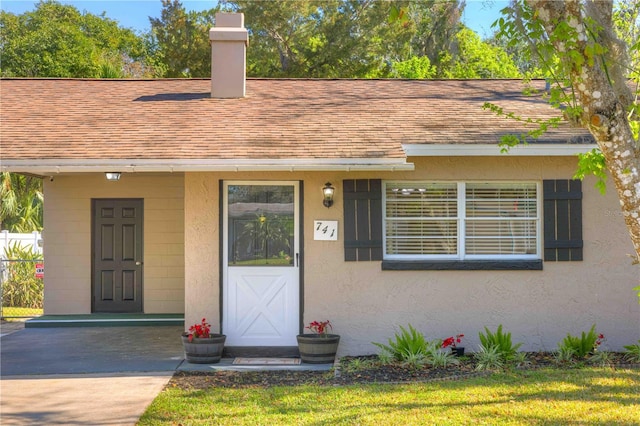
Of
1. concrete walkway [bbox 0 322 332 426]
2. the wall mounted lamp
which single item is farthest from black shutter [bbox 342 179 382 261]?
concrete walkway [bbox 0 322 332 426]

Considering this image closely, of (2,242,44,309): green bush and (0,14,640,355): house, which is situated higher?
(0,14,640,355): house

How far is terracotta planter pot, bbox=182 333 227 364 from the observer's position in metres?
9.05

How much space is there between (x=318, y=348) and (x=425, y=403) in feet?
7.33

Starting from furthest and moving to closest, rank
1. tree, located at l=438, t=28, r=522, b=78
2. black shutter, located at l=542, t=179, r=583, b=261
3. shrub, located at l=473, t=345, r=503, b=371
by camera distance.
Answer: tree, located at l=438, t=28, r=522, b=78
black shutter, located at l=542, t=179, r=583, b=261
shrub, located at l=473, t=345, r=503, b=371

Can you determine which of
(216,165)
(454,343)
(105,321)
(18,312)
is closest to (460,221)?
(454,343)

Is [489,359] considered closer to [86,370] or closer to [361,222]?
[361,222]

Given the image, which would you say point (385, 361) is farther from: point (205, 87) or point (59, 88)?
point (59, 88)

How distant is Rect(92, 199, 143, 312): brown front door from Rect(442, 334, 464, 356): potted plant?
6128 millimetres

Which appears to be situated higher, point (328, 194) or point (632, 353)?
point (328, 194)

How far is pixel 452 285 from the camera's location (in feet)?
31.9

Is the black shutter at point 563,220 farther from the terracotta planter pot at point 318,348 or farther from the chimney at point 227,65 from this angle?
the chimney at point 227,65

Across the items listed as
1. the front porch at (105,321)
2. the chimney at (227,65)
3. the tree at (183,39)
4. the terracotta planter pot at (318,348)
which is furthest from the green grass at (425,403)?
the tree at (183,39)

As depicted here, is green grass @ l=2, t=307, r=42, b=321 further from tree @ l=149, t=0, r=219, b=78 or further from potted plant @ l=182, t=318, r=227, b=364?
tree @ l=149, t=0, r=219, b=78

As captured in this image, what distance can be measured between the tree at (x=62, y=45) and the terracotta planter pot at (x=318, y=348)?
20454 mm
